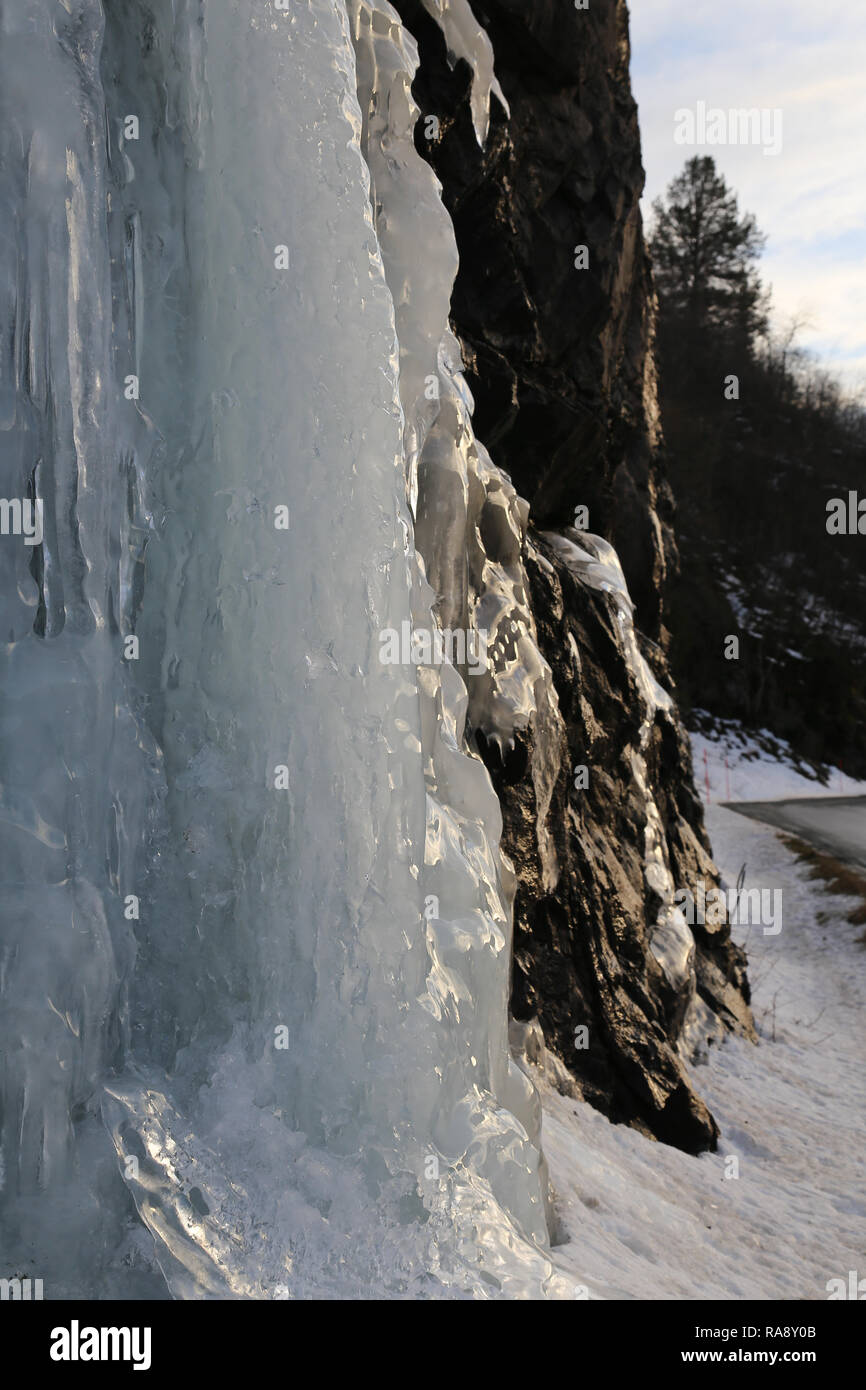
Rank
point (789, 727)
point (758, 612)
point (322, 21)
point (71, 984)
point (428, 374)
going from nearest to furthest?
point (71, 984)
point (322, 21)
point (428, 374)
point (789, 727)
point (758, 612)

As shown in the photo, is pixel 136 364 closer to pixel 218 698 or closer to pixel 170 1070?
pixel 218 698

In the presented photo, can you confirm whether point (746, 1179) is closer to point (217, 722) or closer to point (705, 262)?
point (217, 722)

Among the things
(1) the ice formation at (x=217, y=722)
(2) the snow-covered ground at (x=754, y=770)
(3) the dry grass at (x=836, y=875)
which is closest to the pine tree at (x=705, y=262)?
(2) the snow-covered ground at (x=754, y=770)

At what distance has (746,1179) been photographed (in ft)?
18.6

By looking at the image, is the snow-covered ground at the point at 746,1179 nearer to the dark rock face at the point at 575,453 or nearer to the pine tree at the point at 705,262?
the dark rock face at the point at 575,453

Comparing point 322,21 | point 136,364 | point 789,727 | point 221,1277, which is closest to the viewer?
point 221,1277

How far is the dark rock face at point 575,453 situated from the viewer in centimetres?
554

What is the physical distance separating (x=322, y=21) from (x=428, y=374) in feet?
3.62

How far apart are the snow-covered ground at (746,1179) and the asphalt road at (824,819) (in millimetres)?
5639

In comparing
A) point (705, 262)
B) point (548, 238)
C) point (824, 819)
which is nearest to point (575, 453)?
point (548, 238)

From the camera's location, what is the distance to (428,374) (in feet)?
11.8

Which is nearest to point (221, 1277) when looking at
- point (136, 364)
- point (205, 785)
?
point (205, 785)

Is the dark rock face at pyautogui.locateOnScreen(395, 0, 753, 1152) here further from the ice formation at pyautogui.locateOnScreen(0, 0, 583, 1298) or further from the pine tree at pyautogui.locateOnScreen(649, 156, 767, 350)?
the pine tree at pyautogui.locateOnScreen(649, 156, 767, 350)

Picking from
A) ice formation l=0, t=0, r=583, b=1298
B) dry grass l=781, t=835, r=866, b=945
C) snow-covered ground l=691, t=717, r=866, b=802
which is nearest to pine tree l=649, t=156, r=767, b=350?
snow-covered ground l=691, t=717, r=866, b=802
